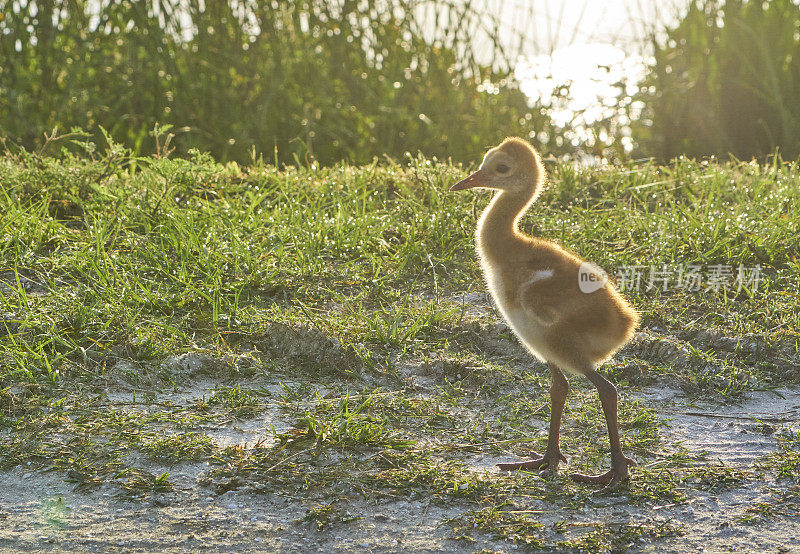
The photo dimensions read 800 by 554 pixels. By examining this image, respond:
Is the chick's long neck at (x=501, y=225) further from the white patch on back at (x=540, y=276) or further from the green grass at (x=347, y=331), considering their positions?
the green grass at (x=347, y=331)

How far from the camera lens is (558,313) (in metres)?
3.45

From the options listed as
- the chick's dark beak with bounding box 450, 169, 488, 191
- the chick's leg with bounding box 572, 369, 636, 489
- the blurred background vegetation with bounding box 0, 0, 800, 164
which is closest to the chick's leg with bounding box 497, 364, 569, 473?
the chick's leg with bounding box 572, 369, 636, 489

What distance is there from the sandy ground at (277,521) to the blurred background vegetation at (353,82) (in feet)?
16.7

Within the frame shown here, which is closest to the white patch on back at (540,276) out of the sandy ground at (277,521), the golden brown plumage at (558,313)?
the golden brown plumage at (558,313)

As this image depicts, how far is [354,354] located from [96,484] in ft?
4.87

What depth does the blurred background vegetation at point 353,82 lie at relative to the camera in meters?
8.15

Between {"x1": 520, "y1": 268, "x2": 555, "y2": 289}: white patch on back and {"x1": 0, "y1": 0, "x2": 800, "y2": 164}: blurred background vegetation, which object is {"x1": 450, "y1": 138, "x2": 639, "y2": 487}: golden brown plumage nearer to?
{"x1": 520, "y1": 268, "x2": 555, "y2": 289}: white patch on back

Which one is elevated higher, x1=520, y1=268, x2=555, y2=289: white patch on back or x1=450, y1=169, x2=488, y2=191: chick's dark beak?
x1=450, y1=169, x2=488, y2=191: chick's dark beak

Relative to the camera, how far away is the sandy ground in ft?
9.59

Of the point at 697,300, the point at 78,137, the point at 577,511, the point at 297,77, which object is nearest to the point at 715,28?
the point at 297,77

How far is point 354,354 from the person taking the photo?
4426 millimetres

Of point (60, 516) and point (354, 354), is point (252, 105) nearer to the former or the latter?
point (354, 354)

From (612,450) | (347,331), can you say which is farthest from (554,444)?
(347,331)

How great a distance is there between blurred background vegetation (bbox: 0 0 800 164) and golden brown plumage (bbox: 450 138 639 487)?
14.3 feet
